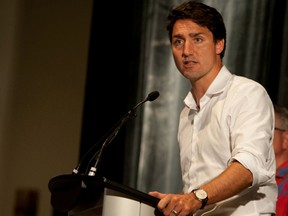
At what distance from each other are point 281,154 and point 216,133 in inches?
48.2

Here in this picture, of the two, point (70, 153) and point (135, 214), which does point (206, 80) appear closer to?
point (135, 214)

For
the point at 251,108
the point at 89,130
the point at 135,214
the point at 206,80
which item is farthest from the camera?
the point at 89,130

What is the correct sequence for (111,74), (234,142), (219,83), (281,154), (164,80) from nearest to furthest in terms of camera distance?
(234,142)
(219,83)
(281,154)
(164,80)
(111,74)

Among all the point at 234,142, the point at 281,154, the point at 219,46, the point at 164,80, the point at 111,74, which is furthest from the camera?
the point at 111,74

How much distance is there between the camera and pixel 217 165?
191cm

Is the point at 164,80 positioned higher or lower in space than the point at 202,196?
higher

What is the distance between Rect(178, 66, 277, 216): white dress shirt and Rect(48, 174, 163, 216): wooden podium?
Result: 1.01ft

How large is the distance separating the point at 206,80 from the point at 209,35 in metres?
0.15

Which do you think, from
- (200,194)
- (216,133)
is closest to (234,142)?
(216,133)

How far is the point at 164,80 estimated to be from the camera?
11.0ft

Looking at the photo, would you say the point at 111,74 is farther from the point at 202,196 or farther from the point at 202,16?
the point at 202,196

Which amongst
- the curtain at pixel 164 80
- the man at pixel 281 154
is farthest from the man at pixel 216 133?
the curtain at pixel 164 80

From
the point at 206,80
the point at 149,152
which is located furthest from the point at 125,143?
the point at 206,80

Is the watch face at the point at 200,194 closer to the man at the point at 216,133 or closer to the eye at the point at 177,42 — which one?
the man at the point at 216,133
